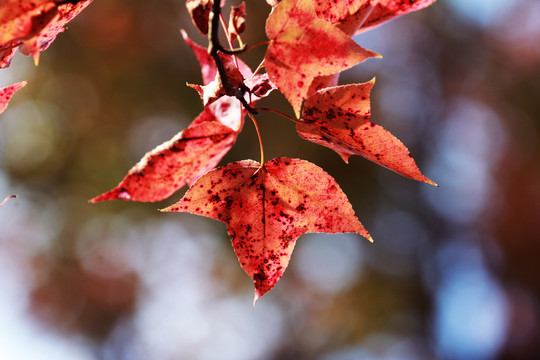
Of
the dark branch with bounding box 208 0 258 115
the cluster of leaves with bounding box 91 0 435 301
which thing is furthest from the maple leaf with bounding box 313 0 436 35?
the dark branch with bounding box 208 0 258 115

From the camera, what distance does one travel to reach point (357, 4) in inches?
16.2

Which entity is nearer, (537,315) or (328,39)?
(328,39)

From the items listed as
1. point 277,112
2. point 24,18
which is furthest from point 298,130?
point 24,18

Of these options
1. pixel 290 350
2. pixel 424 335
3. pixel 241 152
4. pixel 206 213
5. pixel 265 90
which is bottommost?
pixel 424 335

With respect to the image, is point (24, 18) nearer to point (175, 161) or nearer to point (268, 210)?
point (175, 161)

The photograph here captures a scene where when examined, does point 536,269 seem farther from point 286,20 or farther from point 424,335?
point 286,20

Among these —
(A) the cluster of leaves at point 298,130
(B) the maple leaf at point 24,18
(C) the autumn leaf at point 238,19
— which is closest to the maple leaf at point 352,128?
(A) the cluster of leaves at point 298,130

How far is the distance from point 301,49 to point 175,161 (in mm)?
157

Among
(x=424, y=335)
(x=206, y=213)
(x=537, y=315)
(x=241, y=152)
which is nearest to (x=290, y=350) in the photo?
(x=424, y=335)

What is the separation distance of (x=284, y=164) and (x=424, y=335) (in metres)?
4.61

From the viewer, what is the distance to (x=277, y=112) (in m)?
0.46

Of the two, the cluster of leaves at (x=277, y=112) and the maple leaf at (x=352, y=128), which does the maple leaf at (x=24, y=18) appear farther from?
the maple leaf at (x=352, y=128)

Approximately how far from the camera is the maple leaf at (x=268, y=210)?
471mm

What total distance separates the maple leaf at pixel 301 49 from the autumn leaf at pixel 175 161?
8cm
